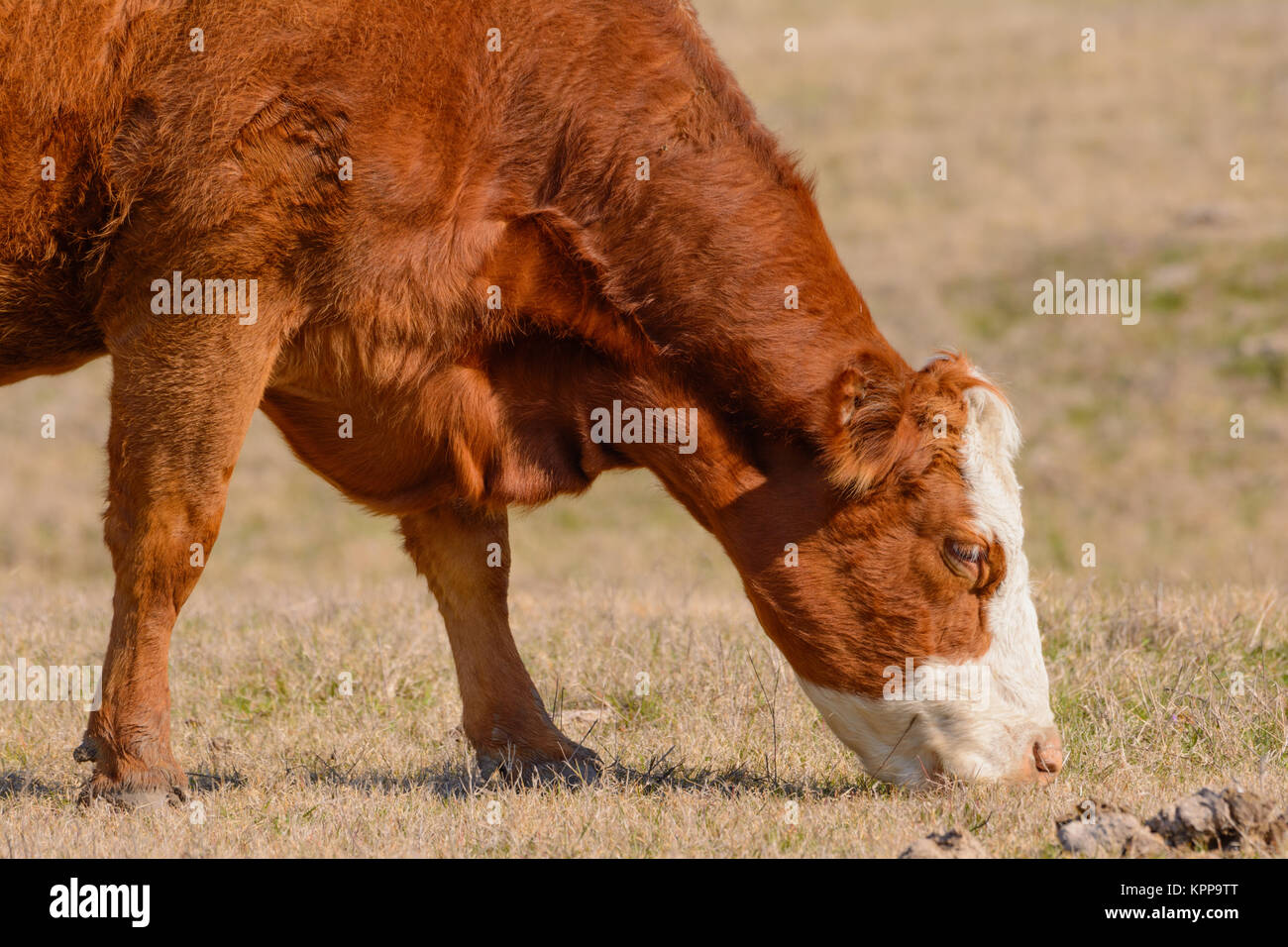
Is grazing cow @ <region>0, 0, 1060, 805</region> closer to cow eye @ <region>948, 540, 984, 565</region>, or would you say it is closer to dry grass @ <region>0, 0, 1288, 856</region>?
cow eye @ <region>948, 540, 984, 565</region>

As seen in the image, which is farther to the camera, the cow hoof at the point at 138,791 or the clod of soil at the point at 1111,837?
the cow hoof at the point at 138,791

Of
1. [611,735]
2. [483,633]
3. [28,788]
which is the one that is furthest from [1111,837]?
[28,788]

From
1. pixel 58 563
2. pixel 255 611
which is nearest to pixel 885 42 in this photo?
pixel 58 563

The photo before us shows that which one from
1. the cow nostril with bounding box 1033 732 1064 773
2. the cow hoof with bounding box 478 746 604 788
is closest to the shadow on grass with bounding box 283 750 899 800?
the cow hoof with bounding box 478 746 604 788

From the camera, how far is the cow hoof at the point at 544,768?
5734 millimetres

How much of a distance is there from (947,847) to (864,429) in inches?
54.2

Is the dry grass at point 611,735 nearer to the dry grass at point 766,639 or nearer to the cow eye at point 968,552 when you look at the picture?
the dry grass at point 766,639

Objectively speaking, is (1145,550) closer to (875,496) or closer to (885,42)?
(875,496)

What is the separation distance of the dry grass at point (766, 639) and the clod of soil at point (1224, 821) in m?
0.40

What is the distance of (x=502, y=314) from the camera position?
5086mm

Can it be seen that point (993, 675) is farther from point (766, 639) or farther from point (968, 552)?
point (766, 639)

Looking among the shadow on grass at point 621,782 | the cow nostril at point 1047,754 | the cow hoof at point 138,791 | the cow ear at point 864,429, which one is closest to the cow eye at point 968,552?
the cow ear at point 864,429

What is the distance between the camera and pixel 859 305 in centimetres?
537

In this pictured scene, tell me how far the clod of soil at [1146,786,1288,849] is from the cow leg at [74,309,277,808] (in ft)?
10.0
